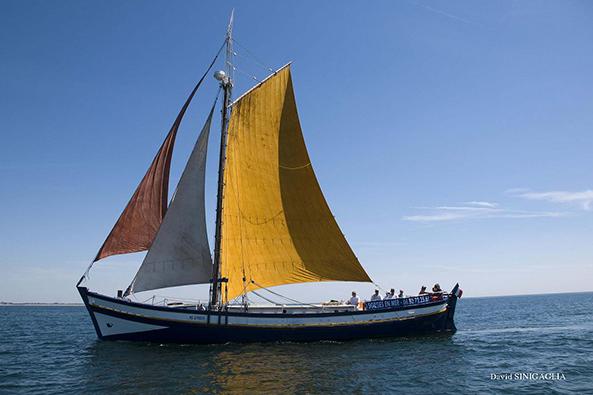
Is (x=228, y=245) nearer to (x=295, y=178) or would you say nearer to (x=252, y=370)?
(x=295, y=178)

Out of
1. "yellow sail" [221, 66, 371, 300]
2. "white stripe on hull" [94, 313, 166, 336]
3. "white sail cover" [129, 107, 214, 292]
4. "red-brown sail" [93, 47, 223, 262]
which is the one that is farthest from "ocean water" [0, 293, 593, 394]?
"red-brown sail" [93, 47, 223, 262]

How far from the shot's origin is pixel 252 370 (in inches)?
752

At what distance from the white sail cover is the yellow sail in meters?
1.55

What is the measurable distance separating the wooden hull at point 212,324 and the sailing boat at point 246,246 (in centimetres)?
6

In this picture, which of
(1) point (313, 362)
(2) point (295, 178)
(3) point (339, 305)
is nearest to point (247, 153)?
(2) point (295, 178)

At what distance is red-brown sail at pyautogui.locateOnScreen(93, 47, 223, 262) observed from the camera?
83.1 feet

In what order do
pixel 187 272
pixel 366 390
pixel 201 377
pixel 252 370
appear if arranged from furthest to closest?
pixel 187 272, pixel 252 370, pixel 201 377, pixel 366 390

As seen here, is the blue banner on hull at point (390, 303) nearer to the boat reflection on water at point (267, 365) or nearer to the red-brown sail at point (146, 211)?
the boat reflection on water at point (267, 365)

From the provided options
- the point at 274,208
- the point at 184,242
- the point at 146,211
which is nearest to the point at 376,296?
the point at 274,208

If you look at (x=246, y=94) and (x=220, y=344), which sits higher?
(x=246, y=94)

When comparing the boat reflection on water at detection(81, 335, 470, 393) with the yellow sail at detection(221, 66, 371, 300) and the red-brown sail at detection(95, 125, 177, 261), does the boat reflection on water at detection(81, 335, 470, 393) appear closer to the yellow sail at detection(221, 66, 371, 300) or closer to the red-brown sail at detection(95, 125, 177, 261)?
the yellow sail at detection(221, 66, 371, 300)

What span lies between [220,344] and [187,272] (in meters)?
4.73

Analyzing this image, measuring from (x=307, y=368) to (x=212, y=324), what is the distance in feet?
24.5

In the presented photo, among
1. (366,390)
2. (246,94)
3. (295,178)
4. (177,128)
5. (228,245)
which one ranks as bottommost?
(366,390)
